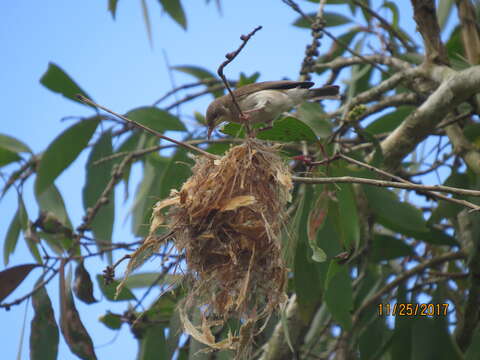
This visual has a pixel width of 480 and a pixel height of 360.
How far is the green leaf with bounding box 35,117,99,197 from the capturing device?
13.6 feet

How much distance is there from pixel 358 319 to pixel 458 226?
34.2 inches

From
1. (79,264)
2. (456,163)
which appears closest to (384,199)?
(456,163)

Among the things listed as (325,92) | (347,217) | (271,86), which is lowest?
(347,217)

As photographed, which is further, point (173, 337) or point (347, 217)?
point (173, 337)

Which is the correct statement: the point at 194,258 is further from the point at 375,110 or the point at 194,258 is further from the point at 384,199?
the point at 375,110

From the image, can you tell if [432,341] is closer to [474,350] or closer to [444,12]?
[474,350]

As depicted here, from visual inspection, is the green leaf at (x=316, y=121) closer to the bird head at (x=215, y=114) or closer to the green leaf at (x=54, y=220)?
the bird head at (x=215, y=114)

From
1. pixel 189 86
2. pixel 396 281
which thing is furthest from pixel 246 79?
pixel 396 281

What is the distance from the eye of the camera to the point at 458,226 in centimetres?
412

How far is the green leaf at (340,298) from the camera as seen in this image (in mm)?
3625

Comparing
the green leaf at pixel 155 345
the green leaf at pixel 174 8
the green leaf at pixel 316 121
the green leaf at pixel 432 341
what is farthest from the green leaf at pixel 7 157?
the green leaf at pixel 432 341

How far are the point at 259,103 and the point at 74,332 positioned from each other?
2.12 m

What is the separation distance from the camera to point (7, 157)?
4.66 m

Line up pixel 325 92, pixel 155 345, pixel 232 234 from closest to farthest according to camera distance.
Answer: pixel 232 234, pixel 155 345, pixel 325 92
